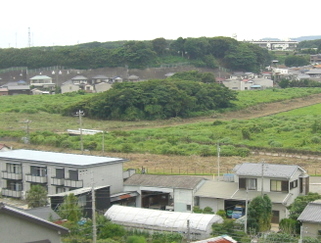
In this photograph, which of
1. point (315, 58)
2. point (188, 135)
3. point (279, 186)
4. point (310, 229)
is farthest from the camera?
point (315, 58)

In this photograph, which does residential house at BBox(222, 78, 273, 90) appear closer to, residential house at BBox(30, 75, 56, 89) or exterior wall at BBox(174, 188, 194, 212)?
residential house at BBox(30, 75, 56, 89)

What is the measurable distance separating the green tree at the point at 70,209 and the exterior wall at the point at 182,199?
3234 millimetres

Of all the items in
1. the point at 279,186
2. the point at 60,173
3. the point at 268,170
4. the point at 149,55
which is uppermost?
the point at 149,55

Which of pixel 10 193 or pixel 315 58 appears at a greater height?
pixel 315 58

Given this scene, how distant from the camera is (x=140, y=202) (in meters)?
17.1

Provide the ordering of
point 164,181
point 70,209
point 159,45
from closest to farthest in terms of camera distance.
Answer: point 70,209 → point 164,181 → point 159,45

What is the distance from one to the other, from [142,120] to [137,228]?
24.4 meters

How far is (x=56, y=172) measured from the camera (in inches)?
679

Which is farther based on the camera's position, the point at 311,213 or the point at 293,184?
the point at 293,184

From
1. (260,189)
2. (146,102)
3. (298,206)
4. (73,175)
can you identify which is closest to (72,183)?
(73,175)

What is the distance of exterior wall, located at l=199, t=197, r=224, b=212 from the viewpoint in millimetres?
15945

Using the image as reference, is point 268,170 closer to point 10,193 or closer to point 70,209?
point 70,209

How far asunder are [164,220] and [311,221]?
3.56 metres

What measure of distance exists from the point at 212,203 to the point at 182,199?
0.92 metres
